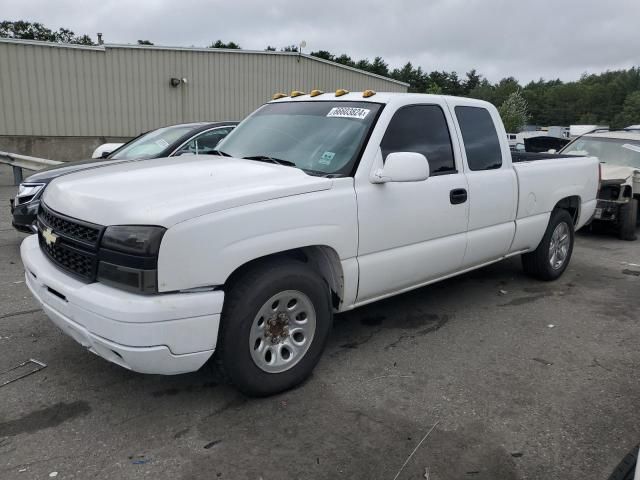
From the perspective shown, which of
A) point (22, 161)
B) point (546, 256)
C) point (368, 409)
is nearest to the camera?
point (368, 409)

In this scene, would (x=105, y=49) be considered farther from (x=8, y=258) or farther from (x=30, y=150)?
(x=8, y=258)

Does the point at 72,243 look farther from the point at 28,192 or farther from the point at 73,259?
the point at 28,192

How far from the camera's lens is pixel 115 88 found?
18062 mm

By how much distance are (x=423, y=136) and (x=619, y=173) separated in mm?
5877

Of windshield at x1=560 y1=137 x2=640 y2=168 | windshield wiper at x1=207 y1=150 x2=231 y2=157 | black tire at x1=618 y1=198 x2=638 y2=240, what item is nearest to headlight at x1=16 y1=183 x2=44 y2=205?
windshield wiper at x1=207 y1=150 x2=231 y2=157

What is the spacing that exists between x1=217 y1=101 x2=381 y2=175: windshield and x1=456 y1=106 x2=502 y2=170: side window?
104cm

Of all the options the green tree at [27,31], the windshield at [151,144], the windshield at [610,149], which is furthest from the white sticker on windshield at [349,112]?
the green tree at [27,31]

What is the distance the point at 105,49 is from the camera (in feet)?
57.4

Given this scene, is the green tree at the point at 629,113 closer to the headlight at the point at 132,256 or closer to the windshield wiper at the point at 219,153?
the windshield wiper at the point at 219,153

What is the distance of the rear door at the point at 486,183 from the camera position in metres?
4.53

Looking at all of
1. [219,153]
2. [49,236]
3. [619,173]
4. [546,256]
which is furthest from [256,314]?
[619,173]

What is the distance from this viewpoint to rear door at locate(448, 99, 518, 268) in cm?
453

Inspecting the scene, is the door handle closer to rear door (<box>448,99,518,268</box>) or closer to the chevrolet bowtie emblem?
rear door (<box>448,99,518,268</box>)

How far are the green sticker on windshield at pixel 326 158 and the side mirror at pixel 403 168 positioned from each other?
0.38 metres
